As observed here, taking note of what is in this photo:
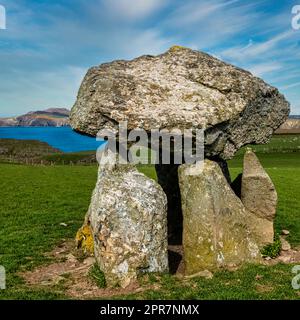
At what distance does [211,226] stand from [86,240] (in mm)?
5190

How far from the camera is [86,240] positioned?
51.3 feet

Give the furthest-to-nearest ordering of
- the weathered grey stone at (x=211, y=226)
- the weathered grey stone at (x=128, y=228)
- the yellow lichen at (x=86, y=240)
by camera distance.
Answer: the yellow lichen at (x=86, y=240) < the weathered grey stone at (x=211, y=226) < the weathered grey stone at (x=128, y=228)

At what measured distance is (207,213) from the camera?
13031mm

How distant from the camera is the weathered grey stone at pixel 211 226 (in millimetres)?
12906

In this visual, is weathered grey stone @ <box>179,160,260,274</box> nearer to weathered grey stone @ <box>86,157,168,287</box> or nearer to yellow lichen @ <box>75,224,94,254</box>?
weathered grey stone @ <box>86,157,168,287</box>

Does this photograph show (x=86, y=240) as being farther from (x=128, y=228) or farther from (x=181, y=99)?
(x=181, y=99)

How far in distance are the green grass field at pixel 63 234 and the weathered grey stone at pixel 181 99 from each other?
4.48 metres

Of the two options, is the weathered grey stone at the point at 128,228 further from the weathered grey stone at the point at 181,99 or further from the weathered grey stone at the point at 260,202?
the weathered grey stone at the point at 260,202

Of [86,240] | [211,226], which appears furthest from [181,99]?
[86,240]

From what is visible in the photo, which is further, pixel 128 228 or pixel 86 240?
pixel 86 240

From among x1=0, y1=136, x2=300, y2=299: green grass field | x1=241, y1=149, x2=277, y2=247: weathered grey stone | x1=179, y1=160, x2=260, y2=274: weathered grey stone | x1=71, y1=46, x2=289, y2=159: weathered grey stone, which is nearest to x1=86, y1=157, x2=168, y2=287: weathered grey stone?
x1=0, y1=136, x2=300, y2=299: green grass field

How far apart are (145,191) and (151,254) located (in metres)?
1.92

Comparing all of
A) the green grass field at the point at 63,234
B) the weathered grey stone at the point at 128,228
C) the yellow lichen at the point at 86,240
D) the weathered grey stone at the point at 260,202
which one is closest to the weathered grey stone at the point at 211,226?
the green grass field at the point at 63,234
